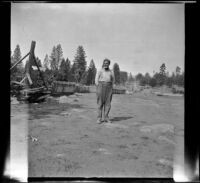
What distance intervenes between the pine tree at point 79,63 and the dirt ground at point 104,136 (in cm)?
32

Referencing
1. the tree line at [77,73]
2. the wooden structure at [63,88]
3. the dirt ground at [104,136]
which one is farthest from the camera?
the wooden structure at [63,88]

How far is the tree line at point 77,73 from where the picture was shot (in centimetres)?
303

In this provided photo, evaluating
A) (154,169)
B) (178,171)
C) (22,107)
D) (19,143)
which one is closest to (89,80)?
(22,107)

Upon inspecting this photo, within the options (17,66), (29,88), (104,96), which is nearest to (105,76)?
(104,96)

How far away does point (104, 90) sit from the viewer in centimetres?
314

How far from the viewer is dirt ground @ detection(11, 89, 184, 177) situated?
2.89 m

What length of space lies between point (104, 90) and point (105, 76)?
0.71 ft

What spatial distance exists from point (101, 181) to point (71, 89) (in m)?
1.42

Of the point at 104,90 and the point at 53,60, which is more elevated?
the point at 53,60

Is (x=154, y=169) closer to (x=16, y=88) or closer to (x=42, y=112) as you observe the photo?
(x=42, y=112)

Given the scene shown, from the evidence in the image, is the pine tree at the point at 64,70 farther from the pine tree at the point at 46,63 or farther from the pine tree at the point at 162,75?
the pine tree at the point at 162,75

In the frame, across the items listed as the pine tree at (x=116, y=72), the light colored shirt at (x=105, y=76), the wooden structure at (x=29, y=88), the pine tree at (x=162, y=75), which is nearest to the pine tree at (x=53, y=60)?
the wooden structure at (x=29, y=88)

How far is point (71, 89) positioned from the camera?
321cm

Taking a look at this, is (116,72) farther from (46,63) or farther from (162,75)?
A: (46,63)
